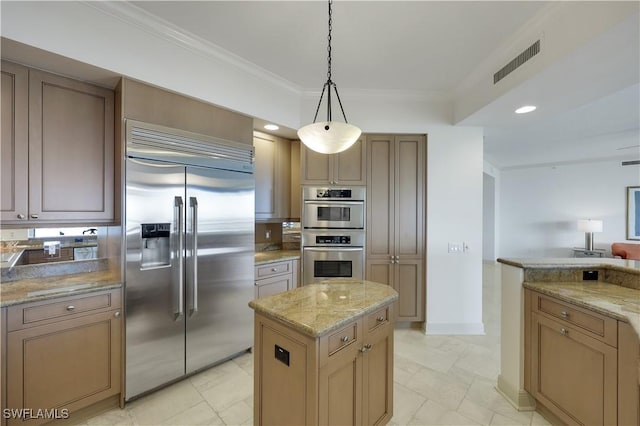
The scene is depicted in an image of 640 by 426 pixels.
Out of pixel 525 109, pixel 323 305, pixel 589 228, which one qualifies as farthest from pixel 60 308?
pixel 589 228

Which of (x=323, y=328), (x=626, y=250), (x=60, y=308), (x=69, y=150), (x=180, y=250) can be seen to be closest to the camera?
(x=323, y=328)

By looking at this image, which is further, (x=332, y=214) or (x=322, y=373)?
(x=332, y=214)

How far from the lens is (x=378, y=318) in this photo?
1661mm

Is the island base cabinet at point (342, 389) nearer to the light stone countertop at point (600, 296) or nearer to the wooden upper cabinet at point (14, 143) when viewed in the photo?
the light stone countertop at point (600, 296)

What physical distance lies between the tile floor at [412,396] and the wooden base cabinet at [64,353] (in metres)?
0.27

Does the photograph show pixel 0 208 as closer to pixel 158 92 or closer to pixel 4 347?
pixel 4 347

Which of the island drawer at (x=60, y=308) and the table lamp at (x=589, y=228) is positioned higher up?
the table lamp at (x=589, y=228)

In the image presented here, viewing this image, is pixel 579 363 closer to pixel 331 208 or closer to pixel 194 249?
pixel 331 208

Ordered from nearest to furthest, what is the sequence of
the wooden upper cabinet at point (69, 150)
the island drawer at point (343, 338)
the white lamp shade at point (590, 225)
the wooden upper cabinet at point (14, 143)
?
1. the island drawer at point (343, 338)
2. the wooden upper cabinet at point (14, 143)
3. the wooden upper cabinet at point (69, 150)
4. the white lamp shade at point (590, 225)

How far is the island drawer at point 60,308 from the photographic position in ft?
5.39

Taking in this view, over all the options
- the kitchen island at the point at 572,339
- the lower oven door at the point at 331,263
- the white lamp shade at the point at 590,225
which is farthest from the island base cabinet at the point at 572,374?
the white lamp shade at the point at 590,225

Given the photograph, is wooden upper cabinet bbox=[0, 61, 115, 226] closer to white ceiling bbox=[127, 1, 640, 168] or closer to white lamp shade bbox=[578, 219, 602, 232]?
white ceiling bbox=[127, 1, 640, 168]

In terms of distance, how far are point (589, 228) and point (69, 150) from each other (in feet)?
29.0

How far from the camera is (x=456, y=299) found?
11.0ft
